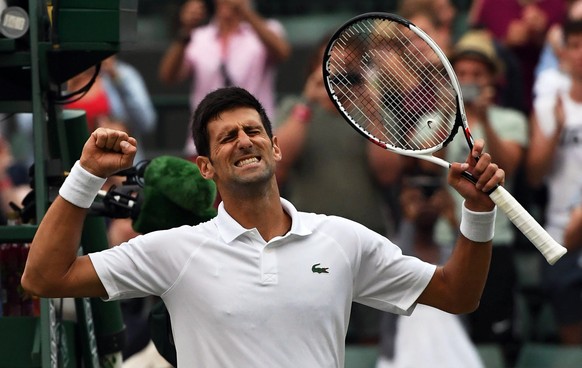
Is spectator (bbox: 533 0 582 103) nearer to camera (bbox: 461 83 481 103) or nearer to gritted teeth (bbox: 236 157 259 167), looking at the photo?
camera (bbox: 461 83 481 103)

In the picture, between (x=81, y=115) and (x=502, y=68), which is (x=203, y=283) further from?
(x=502, y=68)

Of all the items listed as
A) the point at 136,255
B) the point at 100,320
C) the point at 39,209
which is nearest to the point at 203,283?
the point at 136,255

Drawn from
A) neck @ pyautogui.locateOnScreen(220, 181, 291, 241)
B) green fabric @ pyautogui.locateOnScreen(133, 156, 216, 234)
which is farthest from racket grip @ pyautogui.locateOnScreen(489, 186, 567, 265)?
green fabric @ pyautogui.locateOnScreen(133, 156, 216, 234)

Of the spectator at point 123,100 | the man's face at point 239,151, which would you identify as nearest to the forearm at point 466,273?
the man's face at point 239,151

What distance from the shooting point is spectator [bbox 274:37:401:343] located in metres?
8.59

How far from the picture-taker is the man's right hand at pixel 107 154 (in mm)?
4125

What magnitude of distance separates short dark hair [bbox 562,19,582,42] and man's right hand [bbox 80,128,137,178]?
510cm

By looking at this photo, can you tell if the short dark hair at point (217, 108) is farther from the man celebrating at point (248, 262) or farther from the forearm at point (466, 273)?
the forearm at point (466, 273)

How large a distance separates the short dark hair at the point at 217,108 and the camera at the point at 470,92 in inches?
160

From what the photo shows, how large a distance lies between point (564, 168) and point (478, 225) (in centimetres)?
467

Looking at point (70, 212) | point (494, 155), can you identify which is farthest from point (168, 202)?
point (494, 155)

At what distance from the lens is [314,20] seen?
1086 cm

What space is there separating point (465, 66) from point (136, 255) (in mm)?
4682

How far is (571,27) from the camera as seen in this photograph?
8.80 meters
